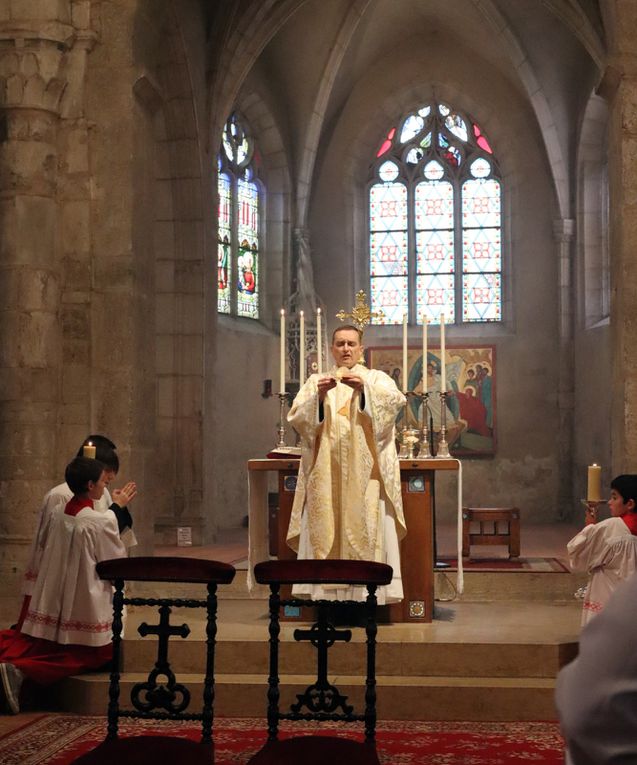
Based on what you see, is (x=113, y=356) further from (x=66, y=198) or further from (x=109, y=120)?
(x=109, y=120)

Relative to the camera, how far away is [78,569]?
272 inches

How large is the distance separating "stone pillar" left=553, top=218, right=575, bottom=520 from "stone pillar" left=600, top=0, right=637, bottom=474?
8.55m

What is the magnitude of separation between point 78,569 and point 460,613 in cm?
294

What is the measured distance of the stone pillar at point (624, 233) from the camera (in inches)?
386

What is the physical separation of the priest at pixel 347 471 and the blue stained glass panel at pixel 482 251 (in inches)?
474

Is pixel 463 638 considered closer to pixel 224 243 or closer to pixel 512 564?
pixel 512 564

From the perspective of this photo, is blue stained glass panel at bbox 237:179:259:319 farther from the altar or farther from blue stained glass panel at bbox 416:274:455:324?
the altar

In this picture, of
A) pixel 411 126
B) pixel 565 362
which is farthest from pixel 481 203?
pixel 565 362

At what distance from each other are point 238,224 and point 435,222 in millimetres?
3708

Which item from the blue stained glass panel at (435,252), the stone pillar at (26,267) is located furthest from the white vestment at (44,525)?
the blue stained glass panel at (435,252)

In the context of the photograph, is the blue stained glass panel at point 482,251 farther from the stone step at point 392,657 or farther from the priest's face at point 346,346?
the stone step at point 392,657

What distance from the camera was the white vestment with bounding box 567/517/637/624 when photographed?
6965 mm

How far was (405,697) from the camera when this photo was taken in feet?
21.7

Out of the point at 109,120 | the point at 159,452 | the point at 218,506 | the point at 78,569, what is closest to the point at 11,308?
the point at 109,120
